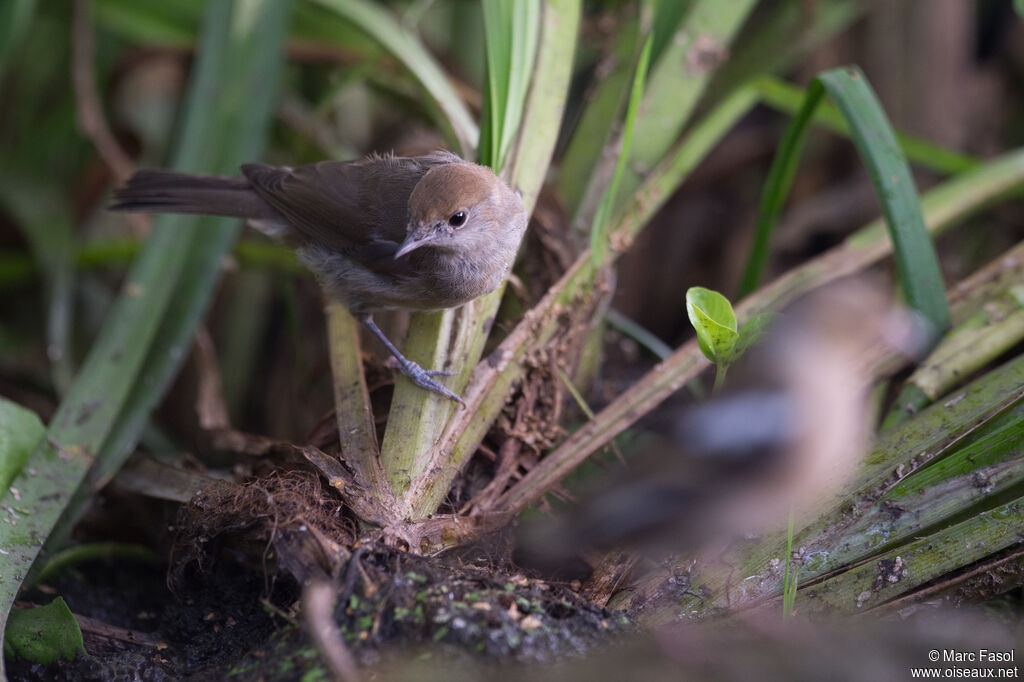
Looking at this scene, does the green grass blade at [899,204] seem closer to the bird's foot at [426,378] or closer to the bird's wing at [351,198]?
the bird's wing at [351,198]

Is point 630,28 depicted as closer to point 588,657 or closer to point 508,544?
point 508,544

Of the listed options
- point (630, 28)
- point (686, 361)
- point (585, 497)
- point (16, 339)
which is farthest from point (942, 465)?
point (16, 339)

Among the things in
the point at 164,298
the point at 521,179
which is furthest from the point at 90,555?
the point at 521,179

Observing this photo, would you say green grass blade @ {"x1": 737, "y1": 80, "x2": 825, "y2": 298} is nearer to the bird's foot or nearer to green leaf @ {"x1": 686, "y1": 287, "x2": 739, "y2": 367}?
green leaf @ {"x1": 686, "y1": 287, "x2": 739, "y2": 367}

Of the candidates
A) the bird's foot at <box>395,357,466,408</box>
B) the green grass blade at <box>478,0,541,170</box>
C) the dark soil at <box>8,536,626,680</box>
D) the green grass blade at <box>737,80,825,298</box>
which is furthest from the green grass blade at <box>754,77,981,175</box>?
the dark soil at <box>8,536,626,680</box>

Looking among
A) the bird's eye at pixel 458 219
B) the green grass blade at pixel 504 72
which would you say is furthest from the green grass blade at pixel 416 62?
the bird's eye at pixel 458 219
